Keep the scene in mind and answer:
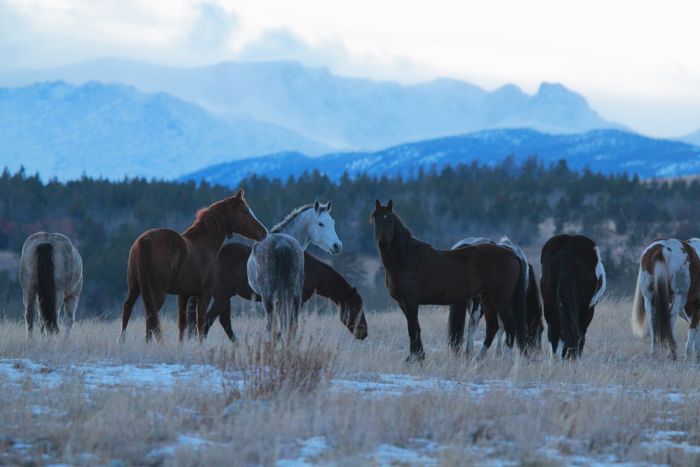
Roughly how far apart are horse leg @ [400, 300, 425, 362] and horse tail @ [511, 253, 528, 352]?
1346 millimetres

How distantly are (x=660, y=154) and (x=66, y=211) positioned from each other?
6268 inches

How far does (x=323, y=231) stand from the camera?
1180 cm

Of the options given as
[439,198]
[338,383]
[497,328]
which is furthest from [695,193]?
[338,383]

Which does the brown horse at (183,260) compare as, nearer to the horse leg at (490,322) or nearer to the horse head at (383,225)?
the horse head at (383,225)

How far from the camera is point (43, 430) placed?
6141mm

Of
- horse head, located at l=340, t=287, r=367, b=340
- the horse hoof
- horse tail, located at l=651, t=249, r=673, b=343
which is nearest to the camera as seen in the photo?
the horse hoof

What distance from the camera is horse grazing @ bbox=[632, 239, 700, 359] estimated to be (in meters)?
12.2

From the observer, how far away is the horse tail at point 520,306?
11098 mm

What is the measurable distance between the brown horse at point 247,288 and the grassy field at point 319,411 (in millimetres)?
2555

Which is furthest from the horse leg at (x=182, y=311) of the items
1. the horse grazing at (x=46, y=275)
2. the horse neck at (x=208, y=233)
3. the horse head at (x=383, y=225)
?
the horse head at (x=383, y=225)

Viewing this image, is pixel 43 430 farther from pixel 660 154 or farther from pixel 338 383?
pixel 660 154

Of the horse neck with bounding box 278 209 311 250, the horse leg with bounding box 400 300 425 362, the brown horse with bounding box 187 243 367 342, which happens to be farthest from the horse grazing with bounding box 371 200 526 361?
the brown horse with bounding box 187 243 367 342

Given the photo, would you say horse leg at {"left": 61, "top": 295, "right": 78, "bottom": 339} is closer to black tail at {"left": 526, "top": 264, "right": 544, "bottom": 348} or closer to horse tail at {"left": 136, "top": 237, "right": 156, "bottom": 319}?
horse tail at {"left": 136, "top": 237, "right": 156, "bottom": 319}

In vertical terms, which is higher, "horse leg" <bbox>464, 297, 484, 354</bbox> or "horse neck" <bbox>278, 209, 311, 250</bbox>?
"horse neck" <bbox>278, 209, 311, 250</bbox>
